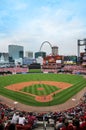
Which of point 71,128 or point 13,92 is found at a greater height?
point 71,128

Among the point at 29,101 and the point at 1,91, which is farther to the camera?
the point at 1,91

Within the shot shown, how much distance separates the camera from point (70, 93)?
50438mm

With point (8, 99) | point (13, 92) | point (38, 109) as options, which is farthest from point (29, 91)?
point (38, 109)

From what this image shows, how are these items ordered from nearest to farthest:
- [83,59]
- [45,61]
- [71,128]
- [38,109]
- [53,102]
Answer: [71,128] → [38,109] → [53,102] → [83,59] → [45,61]

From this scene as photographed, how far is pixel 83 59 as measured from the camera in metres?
114

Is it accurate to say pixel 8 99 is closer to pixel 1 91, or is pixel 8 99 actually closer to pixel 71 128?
pixel 1 91

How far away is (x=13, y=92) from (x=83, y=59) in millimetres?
67382

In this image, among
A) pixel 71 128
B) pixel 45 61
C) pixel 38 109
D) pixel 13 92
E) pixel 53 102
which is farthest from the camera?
pixel 45 61

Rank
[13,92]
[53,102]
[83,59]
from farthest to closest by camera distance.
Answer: [83,59] < [13,92] < [53,102]

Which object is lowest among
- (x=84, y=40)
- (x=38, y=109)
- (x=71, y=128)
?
(x=38, y=109)

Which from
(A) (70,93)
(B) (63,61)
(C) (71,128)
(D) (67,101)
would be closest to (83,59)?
(B) (63,61)

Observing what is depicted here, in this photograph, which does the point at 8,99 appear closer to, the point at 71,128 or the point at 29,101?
the point at 29,101

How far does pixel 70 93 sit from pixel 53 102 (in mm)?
8642

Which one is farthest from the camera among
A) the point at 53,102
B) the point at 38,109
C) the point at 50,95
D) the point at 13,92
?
the point at 13,92
